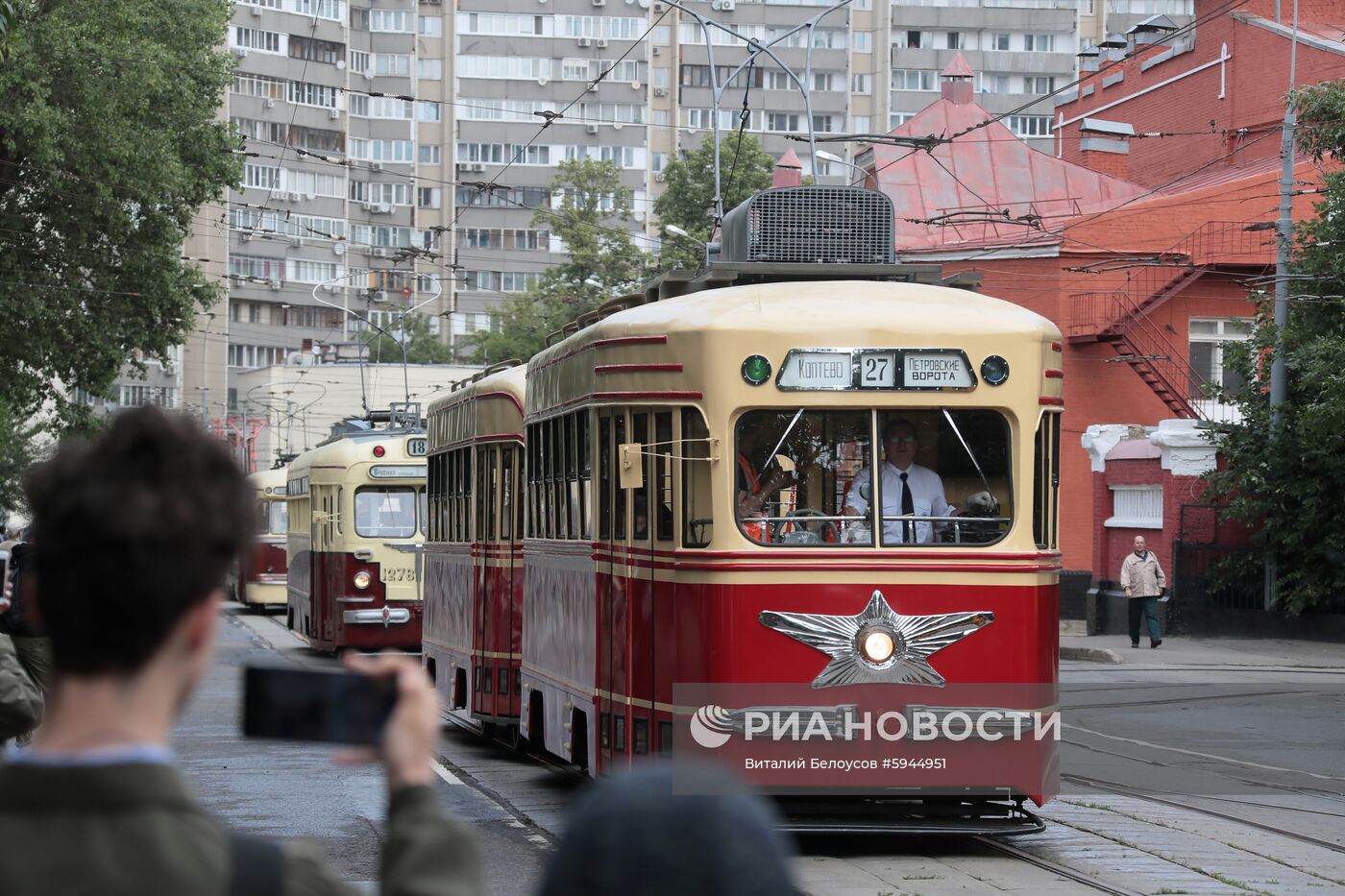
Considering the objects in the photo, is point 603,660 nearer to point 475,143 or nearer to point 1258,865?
point 1258,865

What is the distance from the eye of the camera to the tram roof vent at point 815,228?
12.0 metres

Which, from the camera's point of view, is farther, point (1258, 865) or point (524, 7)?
point (524, 7)

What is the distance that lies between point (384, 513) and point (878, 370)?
657 inches

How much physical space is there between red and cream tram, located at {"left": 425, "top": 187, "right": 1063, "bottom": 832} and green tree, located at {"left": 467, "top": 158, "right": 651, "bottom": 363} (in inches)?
1976

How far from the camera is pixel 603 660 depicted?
11.4 metres

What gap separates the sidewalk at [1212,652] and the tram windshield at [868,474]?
18463 millimetres

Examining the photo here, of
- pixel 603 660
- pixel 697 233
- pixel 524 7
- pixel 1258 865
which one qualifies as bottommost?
pixel 1258 865

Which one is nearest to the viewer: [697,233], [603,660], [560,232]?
[603,660]

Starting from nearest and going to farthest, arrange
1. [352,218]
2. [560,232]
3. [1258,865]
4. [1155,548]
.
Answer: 1. [1258,865]
2. [1155,548]
3. [560,232]
4. [352,218]

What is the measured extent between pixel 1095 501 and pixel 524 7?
6948cm

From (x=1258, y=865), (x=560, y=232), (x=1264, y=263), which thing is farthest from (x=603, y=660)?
(x=560, y=232)

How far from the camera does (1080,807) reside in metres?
12.5

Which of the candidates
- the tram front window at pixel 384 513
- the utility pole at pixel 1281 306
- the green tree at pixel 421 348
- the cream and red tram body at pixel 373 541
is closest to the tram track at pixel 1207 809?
the cream and red tram body at pixel 373 541

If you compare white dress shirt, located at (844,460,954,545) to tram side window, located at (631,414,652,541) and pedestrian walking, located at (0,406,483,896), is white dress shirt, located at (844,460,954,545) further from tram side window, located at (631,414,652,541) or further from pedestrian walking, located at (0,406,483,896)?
pedestrian walking, located at (0,406,483,896)
